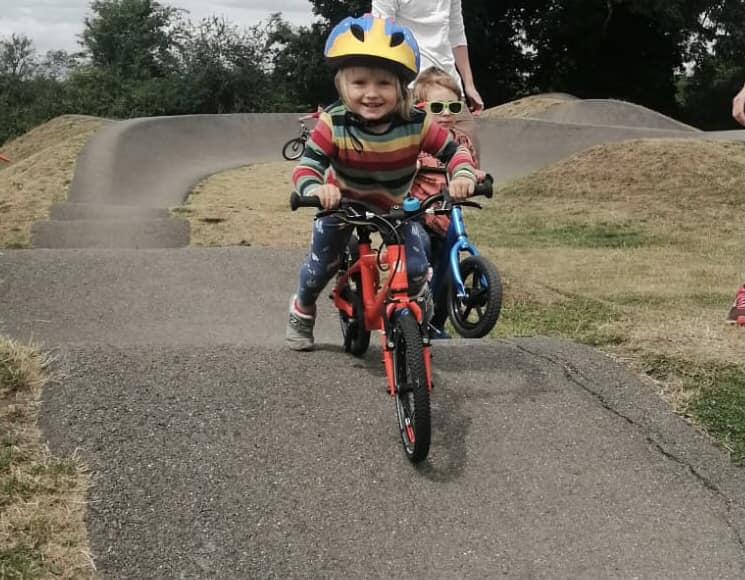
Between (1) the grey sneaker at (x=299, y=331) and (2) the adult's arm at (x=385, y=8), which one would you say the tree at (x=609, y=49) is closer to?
(2) the adult's arm at (x=385, y=8)

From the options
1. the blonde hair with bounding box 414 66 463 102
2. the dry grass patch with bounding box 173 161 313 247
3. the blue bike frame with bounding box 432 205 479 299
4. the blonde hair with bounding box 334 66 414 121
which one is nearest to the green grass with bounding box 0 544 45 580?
the blonde hair with bounding box 334 66 414 121

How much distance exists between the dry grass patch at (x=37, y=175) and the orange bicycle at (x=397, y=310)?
7.35 metres

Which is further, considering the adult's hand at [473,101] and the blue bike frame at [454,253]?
the adult's hand at [473,101]

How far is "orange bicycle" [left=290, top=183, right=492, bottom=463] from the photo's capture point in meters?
3.42

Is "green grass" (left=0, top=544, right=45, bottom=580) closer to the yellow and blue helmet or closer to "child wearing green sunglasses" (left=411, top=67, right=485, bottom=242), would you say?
the yellow and blue helmet

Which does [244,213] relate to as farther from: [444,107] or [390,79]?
[390,79]

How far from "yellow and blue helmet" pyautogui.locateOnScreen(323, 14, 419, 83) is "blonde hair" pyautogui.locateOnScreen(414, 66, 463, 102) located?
1.58 metres

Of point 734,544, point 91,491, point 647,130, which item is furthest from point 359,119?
point 647,130

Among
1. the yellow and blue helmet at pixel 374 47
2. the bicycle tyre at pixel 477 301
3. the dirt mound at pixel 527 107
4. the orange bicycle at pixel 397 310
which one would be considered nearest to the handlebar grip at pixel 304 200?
the orange bicycle at pixel 397 310

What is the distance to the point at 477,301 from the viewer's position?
5238 mm

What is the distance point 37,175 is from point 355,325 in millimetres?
12503

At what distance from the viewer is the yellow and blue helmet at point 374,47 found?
3785 mm

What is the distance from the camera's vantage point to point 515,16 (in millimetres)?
32750

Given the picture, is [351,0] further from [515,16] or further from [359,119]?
[359,119]
